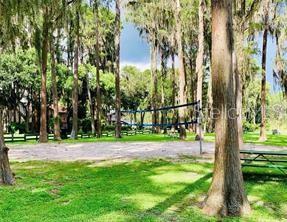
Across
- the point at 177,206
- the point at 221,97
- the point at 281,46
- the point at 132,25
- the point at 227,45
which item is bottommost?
the point at 177,206

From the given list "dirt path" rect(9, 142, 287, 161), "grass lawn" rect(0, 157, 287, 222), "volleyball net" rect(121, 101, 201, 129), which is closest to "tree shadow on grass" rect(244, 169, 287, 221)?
"grass lawn" rect(0, 157, 287, 222)

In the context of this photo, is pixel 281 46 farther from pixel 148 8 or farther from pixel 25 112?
pixel 25 112

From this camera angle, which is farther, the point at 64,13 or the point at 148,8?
the point at 148,8

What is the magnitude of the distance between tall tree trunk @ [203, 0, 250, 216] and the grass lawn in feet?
1.35

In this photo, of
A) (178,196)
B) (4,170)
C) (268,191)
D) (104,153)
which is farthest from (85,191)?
(104,153)

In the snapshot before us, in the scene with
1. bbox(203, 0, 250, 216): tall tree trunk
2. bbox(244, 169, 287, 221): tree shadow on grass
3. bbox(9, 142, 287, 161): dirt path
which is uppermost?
bbox(203, 0, 250, 216): tall tree trunk

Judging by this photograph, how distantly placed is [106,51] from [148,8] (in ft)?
30.9

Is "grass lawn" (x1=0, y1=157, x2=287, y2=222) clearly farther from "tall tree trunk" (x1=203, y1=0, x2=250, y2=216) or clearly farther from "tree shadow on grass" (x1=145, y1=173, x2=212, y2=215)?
"tall tree trunk" (x1=203, y1=0, x2=250, y2=216)

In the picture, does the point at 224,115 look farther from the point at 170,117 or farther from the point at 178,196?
the point at 170,117

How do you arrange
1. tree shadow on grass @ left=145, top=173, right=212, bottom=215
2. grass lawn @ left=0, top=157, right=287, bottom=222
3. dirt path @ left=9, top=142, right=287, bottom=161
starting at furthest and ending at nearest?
dirt path @ left=9, top=142, right=287, bottom=161 < tree shadow on grass @ left=145, top=173, right=212, bottom=215 < grass lawn @ left=0, top=157, right=287, bottom=222

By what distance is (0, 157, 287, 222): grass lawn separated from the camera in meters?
5.27

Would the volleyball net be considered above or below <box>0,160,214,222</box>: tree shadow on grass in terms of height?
above

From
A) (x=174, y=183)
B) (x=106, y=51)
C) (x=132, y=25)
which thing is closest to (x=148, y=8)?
(x=132, y=25)

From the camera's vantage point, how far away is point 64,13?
18.7 metres
